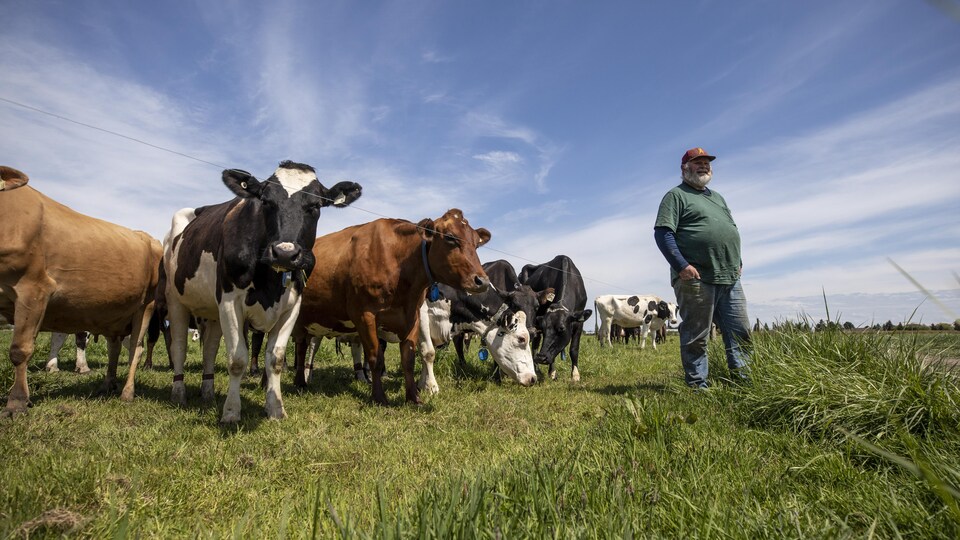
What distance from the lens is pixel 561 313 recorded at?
9062 mm

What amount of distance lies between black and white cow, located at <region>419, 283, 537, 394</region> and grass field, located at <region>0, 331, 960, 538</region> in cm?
180

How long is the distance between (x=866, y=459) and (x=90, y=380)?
845 centimetres

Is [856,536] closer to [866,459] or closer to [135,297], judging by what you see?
[866,459]

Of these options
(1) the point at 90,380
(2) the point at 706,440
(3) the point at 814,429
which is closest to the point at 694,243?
(3) the point at 814,429

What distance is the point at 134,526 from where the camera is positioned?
2.25 m

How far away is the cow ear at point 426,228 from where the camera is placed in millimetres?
5910

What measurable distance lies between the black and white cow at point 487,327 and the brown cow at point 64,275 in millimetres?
3439

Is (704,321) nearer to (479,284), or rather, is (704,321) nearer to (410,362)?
(479,284)

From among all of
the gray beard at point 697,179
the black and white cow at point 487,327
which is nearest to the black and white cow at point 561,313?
the black and white cow at point 487,327

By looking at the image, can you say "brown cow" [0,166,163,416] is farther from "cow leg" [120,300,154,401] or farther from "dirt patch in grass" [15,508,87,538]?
"dirt patch in grass" [15,508,87,538]

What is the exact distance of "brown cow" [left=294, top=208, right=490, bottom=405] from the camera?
584 cm

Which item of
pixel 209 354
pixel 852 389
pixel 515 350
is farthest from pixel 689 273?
pixel 209 354

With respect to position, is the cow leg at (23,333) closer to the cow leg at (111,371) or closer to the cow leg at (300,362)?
the cow leg at (111,371)

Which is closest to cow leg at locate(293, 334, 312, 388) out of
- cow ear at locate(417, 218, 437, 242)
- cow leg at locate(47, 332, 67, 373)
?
cow ear at locate(417, 218, 437, 242)
